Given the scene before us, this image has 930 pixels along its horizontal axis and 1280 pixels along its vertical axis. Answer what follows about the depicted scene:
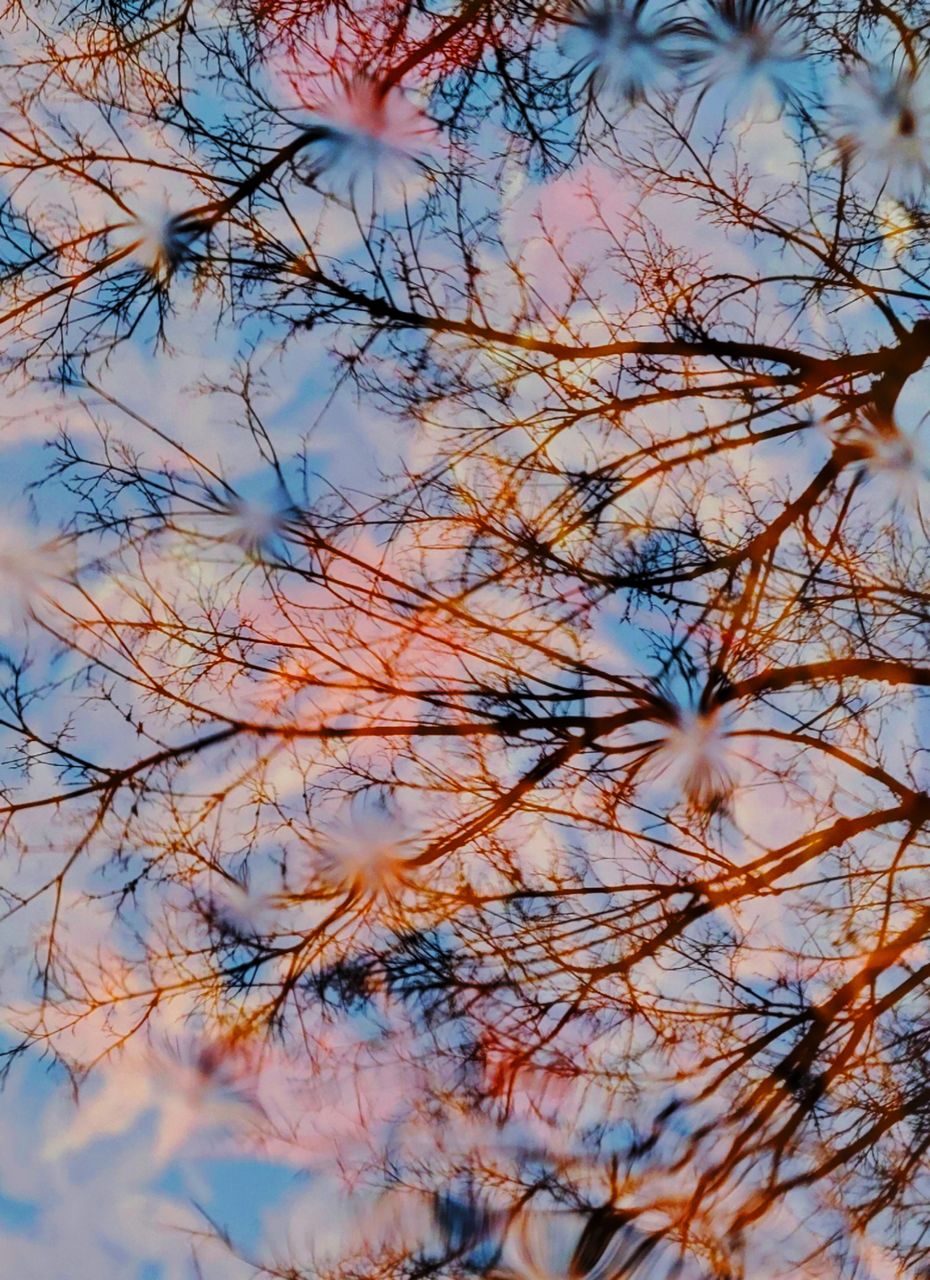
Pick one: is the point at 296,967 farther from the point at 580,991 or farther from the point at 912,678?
the point at 912,678

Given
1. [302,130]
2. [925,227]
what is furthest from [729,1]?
[302,130]

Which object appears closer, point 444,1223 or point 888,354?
point 444,1223

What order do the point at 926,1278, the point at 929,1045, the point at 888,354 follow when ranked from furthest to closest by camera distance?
1. the point at 888,354
2. the point at 929,1045
3. the point at 926,1278

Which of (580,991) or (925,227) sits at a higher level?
(925,227)

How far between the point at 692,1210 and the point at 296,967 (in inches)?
40.9

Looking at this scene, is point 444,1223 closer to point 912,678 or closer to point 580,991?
point 580,991

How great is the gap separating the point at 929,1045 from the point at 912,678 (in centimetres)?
86

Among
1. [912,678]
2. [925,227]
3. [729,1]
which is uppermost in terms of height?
[729,1]

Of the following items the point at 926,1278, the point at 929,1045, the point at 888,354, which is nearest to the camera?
the point at 926,1278

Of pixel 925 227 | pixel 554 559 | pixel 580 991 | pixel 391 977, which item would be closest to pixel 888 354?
pixel 925 227

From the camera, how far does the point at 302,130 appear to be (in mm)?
2363

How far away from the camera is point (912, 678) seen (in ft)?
7.36

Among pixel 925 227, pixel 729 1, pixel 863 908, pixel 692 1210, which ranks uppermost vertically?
pixel 729 1

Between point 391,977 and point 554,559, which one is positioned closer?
point 391,977
